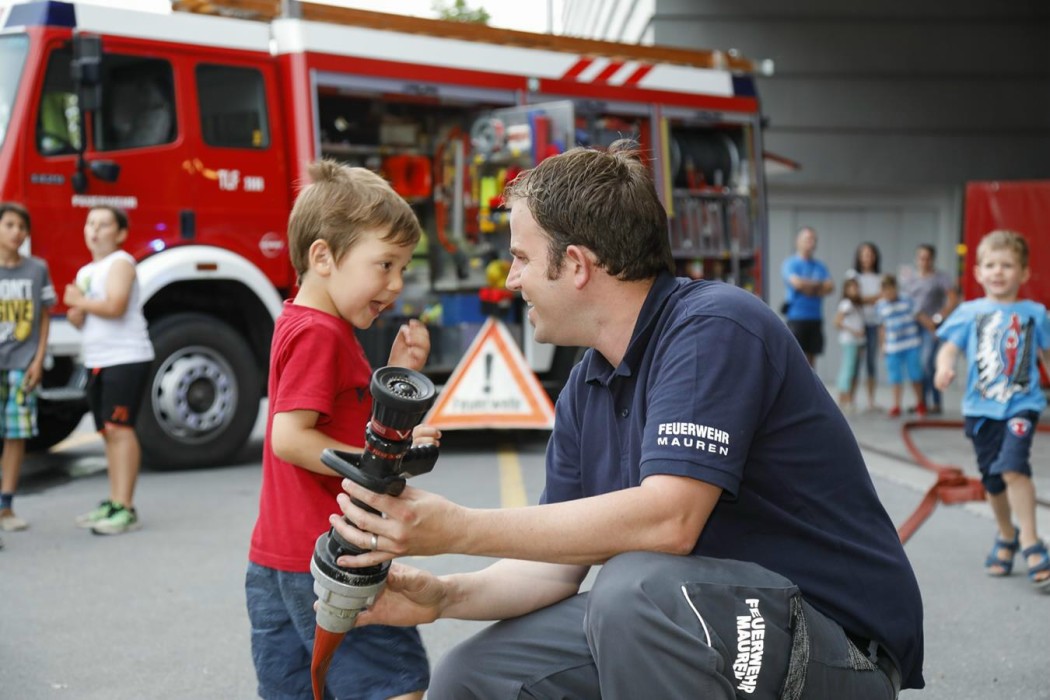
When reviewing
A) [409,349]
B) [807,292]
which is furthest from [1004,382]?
[807,292]

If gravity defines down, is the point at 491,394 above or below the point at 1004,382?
below

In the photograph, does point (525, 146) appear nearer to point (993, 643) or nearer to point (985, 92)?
point (993, 643)

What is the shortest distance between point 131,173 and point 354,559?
22.6 ft

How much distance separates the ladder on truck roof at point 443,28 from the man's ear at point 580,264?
7.18 metres

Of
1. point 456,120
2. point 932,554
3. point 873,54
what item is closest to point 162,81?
point 456,120

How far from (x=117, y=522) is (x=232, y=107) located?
11.8 feet

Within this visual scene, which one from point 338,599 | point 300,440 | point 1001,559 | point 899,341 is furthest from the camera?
point 899,341

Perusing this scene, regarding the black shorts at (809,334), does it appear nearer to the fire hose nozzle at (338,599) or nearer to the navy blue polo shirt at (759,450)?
the navy blue polo shirt at (759,450)

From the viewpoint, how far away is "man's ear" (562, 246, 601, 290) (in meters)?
2.60

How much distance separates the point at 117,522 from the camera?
6578mm

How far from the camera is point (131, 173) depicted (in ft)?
28.1

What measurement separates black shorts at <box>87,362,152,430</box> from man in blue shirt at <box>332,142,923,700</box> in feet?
14.4

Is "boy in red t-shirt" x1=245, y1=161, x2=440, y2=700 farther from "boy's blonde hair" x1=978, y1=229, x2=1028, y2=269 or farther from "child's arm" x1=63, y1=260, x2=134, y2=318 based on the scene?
"child's arm" x1=63, y1=260, x2=134, y2=318

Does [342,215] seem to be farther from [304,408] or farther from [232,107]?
[232,107]
